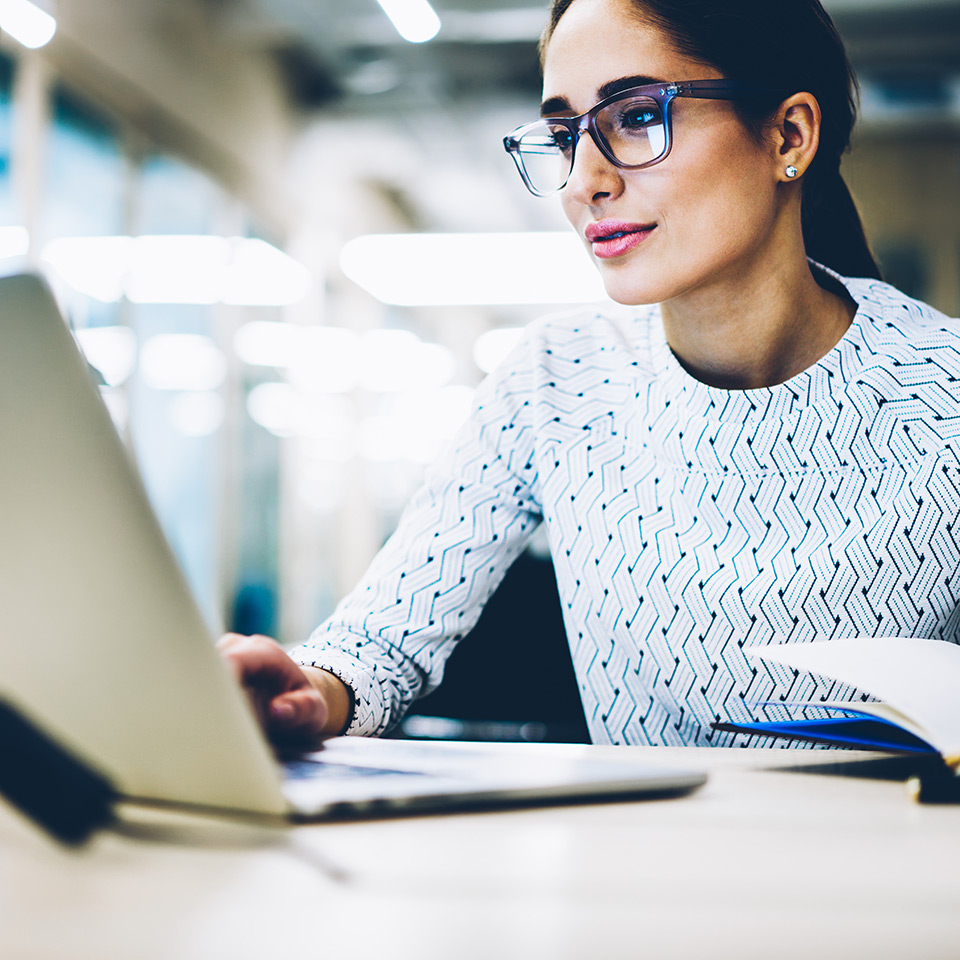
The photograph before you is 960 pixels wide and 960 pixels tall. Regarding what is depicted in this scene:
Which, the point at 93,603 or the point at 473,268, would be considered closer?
the point at 93,603

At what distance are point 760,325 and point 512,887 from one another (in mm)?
885

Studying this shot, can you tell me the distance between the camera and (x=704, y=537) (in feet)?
3.45

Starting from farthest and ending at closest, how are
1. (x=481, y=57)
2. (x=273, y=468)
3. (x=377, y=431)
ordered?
1. (x=377, y=431)
2. (x=273, y=468)
3. (x=481, y=57)

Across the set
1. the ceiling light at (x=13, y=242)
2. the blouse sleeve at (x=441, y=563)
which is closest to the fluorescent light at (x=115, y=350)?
the ceiling light at (x=13, y=242)

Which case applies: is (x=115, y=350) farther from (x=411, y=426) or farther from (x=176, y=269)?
(x=411, y=426)

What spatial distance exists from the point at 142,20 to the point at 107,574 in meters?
5.02

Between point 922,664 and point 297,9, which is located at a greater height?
point 297,9

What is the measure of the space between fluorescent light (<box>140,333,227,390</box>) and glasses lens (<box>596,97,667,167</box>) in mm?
4289

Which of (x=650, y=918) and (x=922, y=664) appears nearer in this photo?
(x=650, y=918)

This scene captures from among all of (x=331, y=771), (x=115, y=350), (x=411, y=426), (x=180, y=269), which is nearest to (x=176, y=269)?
(x=180, y=269)

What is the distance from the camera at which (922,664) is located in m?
0.69

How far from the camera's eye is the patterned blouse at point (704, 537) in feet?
3.34

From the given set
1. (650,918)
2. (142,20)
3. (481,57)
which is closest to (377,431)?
(481,57)

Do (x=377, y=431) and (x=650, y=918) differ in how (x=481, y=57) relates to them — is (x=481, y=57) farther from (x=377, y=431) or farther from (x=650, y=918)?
(x=650, y=918)
